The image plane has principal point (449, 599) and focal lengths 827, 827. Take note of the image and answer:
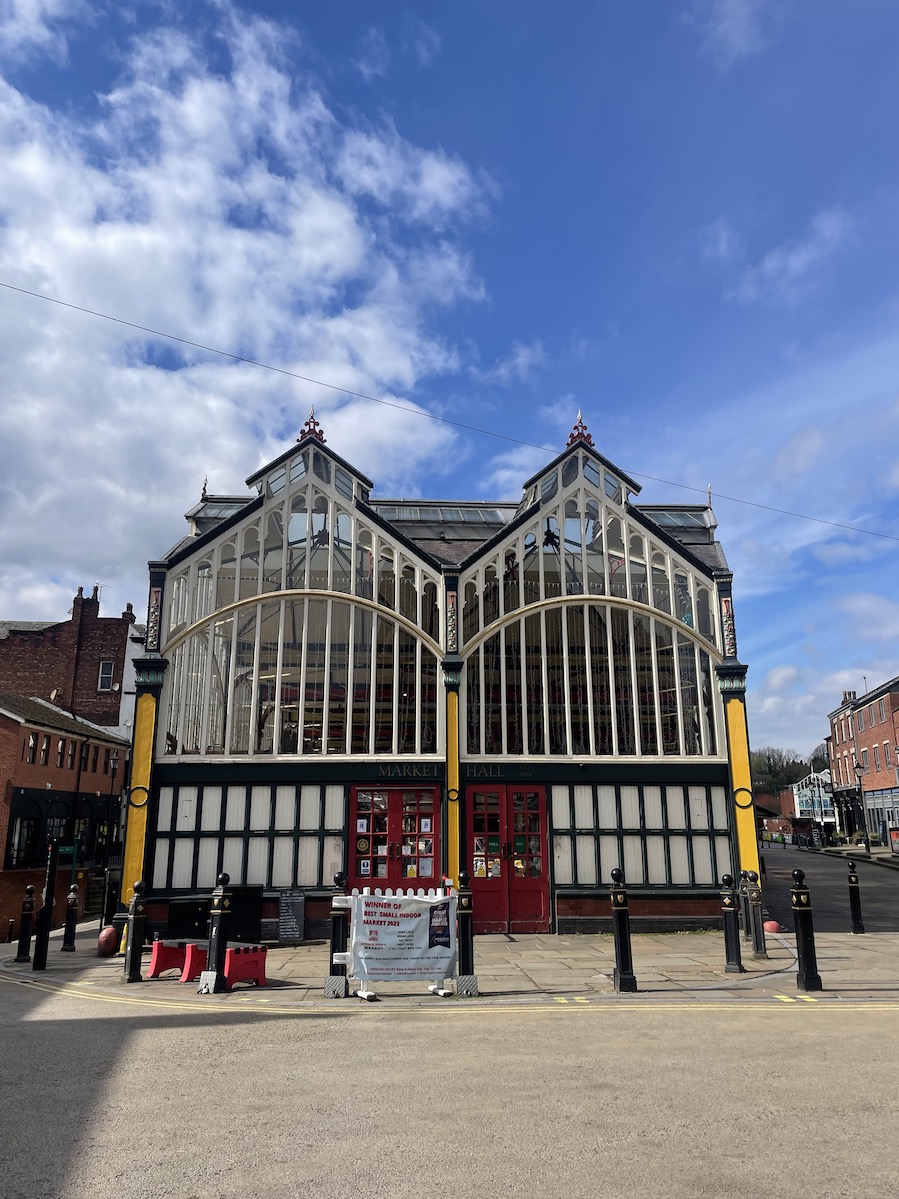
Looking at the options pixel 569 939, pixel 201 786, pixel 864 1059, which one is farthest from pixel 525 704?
pixel 864 1059

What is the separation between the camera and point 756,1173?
5012 millimetres

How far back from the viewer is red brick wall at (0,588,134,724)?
4578cm

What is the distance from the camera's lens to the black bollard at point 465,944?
10992 millimetres

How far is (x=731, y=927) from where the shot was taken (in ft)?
40.7

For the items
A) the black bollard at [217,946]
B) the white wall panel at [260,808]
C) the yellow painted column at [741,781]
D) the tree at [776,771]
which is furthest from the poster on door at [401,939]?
the tree at [776,771]

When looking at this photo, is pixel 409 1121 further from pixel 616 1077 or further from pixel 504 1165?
pixel 616 1077

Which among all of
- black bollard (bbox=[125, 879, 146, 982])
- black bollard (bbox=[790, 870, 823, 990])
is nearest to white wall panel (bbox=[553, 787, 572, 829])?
black bollard (bbox=[790, 870, 823, 990])

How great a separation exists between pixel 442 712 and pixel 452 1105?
11.8 meters

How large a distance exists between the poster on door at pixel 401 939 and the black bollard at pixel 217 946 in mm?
1850

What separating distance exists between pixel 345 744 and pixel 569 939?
19.8 feet

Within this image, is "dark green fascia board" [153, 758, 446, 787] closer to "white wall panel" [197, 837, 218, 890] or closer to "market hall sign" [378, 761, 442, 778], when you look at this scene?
"market hall sign" [378, 761, 442, 778]

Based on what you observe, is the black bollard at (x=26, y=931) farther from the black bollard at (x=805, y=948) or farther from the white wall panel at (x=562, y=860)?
the black bollard at (x=805, y=948)

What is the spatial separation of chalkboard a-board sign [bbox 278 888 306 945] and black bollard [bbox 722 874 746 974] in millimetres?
8266

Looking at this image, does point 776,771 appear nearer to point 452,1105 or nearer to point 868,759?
point 868,759
